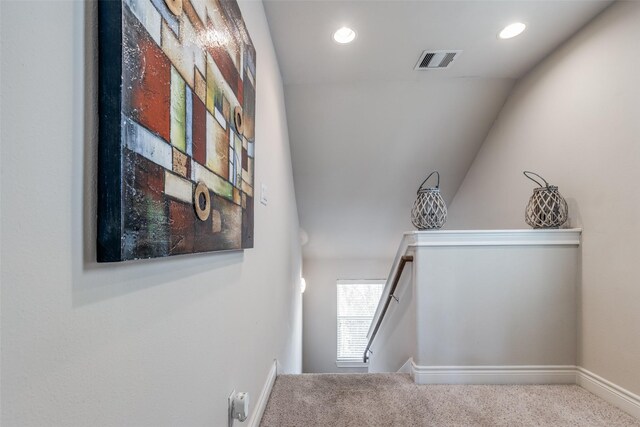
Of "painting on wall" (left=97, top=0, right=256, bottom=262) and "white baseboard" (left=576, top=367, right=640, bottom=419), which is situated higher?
"painting on wall" (left=97, top=0, right=256, bottom=262)

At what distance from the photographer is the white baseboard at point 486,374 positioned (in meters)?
2.08

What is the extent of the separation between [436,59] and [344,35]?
2.62 ft

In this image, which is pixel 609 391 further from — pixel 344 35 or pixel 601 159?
pixel 344 35

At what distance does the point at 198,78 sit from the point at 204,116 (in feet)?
0.32

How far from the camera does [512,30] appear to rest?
2129mm

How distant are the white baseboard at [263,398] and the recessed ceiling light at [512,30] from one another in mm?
2790

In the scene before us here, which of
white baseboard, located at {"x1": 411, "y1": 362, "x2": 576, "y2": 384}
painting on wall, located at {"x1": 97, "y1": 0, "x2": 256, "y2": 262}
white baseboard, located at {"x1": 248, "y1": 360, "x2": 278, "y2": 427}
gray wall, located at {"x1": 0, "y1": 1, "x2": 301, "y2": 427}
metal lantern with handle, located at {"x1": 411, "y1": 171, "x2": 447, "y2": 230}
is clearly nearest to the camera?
gray wall, located at {"x1": 0, "y1": 1, "x2": 301, "y2": 427}

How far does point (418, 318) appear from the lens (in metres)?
2.14

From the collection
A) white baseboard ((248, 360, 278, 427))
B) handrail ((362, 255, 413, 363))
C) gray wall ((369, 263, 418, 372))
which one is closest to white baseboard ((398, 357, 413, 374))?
gray wall ((369, 263, 418, 372))

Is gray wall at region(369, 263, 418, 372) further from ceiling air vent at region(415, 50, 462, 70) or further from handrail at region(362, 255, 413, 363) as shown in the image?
ceiling air vent at region(415, 50, 462, 70)

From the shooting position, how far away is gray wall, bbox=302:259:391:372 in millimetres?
5129

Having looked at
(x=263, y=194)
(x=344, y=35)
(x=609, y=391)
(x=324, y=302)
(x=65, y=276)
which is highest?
(x=344, y=35)

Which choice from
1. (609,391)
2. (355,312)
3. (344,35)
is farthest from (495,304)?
(355,312)

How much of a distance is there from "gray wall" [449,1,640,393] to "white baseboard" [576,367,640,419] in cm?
4
